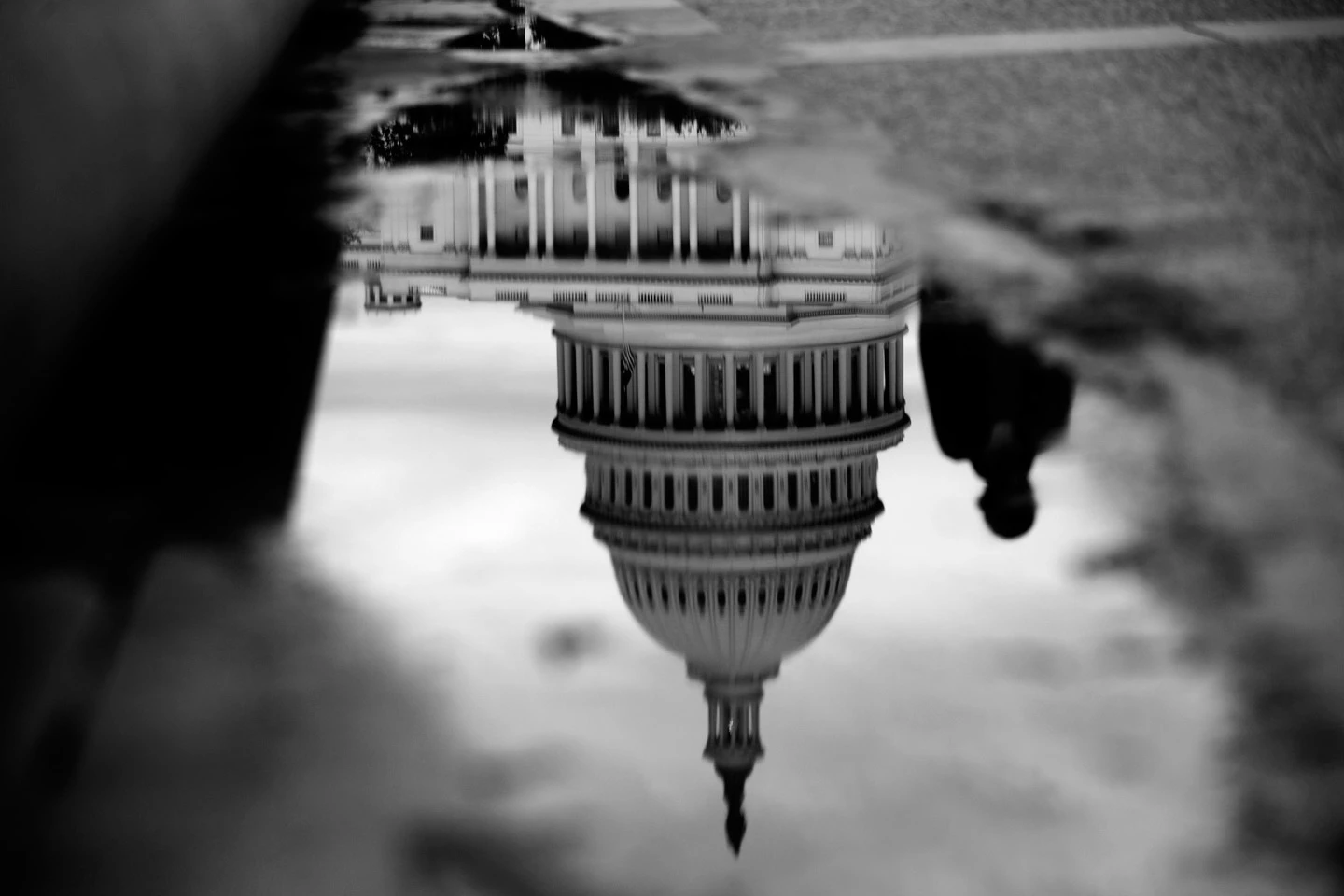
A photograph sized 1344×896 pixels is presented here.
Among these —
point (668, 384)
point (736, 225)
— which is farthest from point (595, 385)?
point (736, 225)

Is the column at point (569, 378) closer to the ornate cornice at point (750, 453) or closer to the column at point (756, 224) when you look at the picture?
the ornate cornice at point (750, 453)

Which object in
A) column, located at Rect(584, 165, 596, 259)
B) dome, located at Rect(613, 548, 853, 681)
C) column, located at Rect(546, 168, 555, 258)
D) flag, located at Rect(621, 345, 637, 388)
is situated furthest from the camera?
column, located at Rect(584, 165, 596, 259)

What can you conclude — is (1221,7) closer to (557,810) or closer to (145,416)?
(145,416)

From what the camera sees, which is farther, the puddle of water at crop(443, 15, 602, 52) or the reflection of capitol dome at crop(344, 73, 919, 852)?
the puddle of water at crop(443, 15, 602, 52)

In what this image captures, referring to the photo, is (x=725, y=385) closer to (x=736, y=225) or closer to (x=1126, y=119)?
(x=736, y=225)

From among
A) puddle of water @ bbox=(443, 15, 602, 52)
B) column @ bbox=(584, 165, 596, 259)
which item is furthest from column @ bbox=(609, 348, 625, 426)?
puddle of water @ bbox=(443, 15, 602, 52)

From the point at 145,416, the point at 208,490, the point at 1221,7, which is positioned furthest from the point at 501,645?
the point at 1221,7

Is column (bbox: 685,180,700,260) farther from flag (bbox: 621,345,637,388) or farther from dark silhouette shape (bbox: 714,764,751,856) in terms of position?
dark silhouette shape (bbox: 714,764,751,856)
